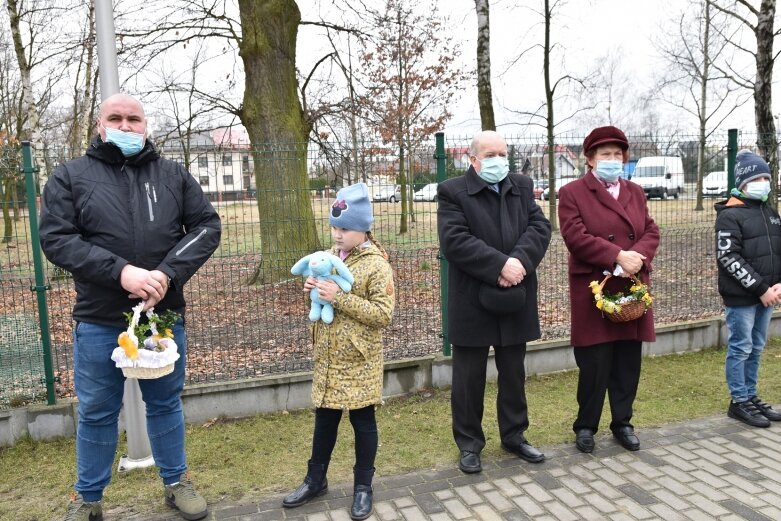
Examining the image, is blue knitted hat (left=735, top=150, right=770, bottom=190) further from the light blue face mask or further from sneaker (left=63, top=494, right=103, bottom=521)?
sneaker (left=63, top=494, right=103, bottom=521)

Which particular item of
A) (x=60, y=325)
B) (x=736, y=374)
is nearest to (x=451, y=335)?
(x=736, y=374)

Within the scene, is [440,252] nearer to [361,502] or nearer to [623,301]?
[623,301]

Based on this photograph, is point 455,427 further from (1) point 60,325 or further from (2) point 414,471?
(1) point 60,325

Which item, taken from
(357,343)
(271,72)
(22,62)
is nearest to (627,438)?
(357,343)

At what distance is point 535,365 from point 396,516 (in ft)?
9.00

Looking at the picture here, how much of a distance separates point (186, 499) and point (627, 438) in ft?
9.47

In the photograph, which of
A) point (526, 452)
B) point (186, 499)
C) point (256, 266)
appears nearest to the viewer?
point (186, 499)

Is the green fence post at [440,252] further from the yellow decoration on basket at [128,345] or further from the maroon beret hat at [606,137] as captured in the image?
the yellow decoration on basket at [128,345]

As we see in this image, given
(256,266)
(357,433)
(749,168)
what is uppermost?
(749,168)

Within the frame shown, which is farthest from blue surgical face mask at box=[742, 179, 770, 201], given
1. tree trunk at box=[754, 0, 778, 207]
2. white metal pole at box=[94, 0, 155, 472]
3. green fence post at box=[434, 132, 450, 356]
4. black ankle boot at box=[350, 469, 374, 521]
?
tree trunk at box=[754, 0, 778, 207]

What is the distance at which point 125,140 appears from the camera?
3.13 metres

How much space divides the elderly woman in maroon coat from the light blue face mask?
2.67m

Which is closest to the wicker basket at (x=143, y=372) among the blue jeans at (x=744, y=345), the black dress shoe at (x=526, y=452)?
the black dress shoe at (x=526, y=452)

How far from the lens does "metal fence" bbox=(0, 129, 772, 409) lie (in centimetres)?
486
